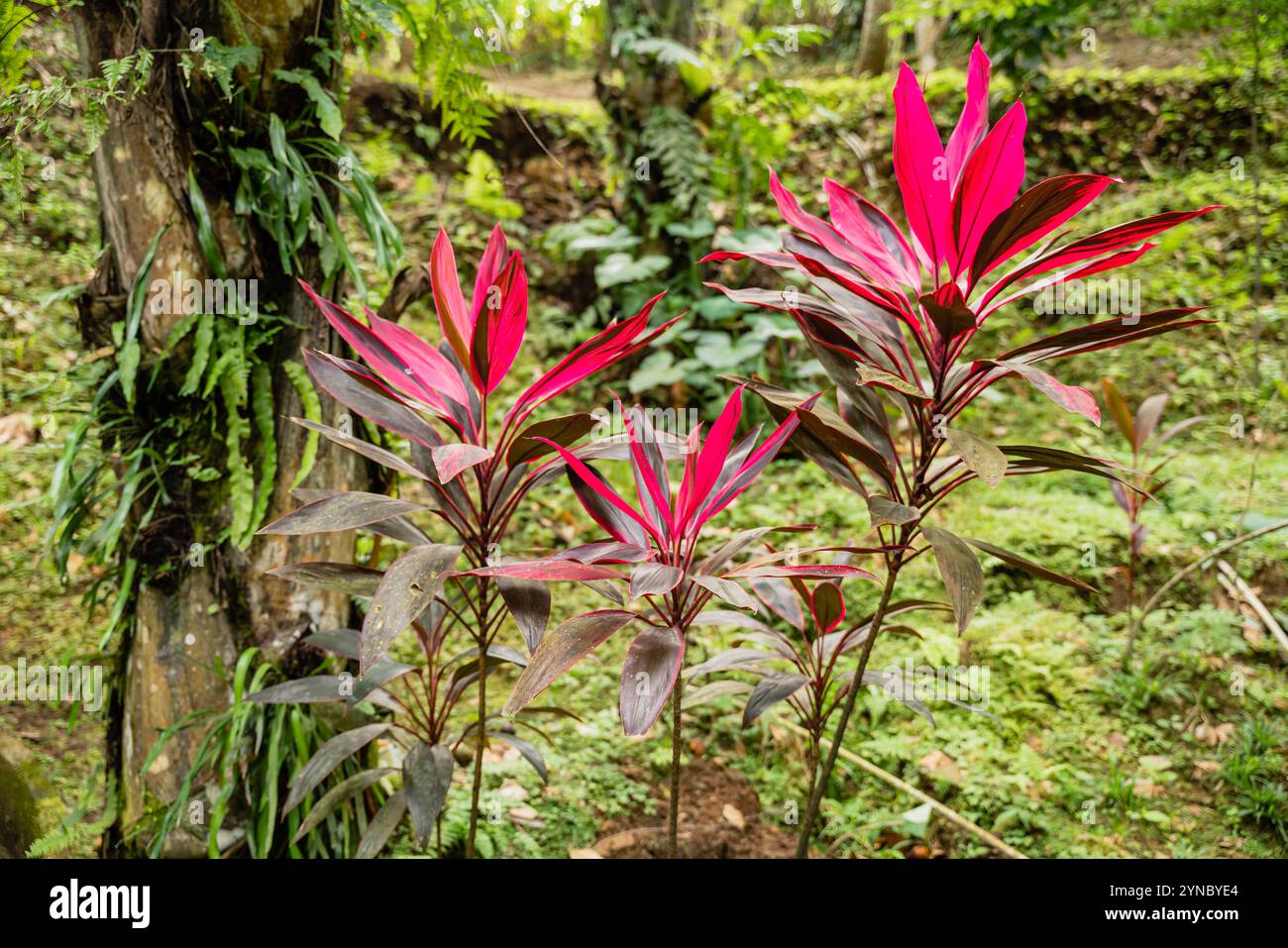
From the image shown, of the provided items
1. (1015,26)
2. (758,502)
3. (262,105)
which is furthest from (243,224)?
(1015,26)

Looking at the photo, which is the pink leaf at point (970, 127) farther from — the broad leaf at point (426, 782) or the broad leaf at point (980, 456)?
the broad leaf at point (426, 782)

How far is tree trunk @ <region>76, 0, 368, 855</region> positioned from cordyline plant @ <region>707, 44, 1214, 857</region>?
1162mm

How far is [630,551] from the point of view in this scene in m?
1.07

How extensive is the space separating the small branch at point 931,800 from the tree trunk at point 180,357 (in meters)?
1.39

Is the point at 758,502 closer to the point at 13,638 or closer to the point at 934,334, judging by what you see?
the point at 934,334

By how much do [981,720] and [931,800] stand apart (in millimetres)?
453

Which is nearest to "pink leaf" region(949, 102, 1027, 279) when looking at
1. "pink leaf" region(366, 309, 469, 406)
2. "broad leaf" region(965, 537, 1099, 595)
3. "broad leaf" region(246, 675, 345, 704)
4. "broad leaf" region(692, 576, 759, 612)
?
"broad leaf" region(965, 537, 1099, 595)

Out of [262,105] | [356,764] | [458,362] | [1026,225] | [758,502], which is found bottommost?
[356,764]

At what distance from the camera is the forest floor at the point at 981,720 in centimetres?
185

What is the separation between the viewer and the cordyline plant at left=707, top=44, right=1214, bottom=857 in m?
0.97

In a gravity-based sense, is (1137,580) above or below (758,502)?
below

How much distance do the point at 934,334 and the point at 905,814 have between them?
1280 millimetres

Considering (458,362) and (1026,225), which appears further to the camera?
(458,362)

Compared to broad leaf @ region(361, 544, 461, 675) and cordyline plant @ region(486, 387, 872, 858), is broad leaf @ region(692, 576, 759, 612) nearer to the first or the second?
cordyline plant @ region(486, 387, 872, 858)
